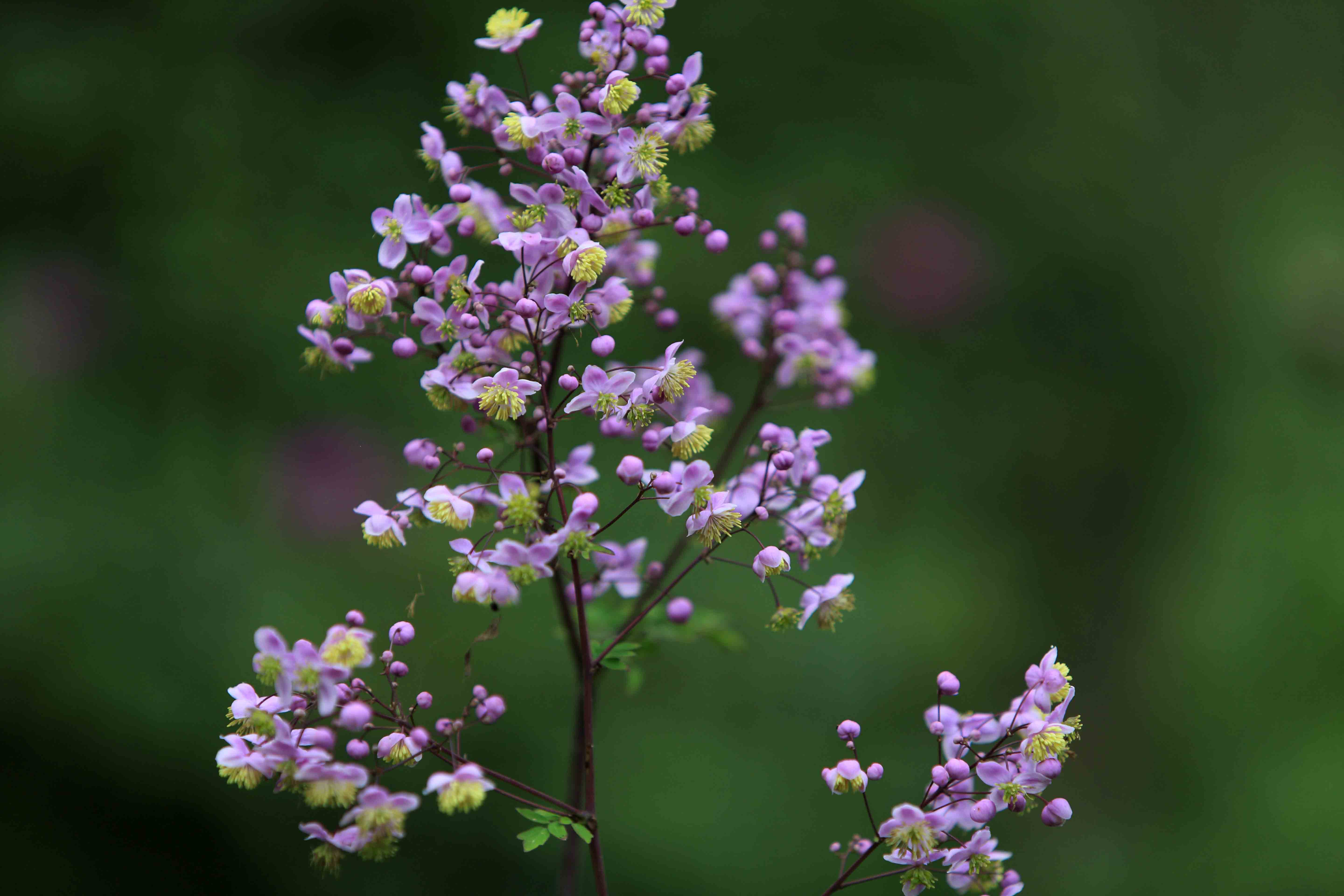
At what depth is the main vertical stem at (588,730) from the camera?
135cm

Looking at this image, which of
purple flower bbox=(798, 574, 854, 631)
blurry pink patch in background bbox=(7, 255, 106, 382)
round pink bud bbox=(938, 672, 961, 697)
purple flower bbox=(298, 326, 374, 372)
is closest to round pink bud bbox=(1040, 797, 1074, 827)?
round pink bud bbox=(938, 672, 961, 697)

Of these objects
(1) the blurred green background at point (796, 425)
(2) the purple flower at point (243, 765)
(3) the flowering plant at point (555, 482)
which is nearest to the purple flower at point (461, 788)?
(3) the flowering plant at point (555, 482)

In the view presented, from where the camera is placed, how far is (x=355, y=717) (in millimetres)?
1148

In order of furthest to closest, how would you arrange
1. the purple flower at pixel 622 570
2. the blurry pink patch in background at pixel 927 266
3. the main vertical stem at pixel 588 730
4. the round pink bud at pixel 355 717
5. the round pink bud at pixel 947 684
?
the blurry pink patch in background at pixel 927 266
the purple flower at pixel 622 570
the round pink bud at pixel 947 684
the main vertical stem at pixel 588 730
the round pink bud at pixel 355 717

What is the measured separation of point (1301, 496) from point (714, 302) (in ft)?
11.5

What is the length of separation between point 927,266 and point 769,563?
10.6ft

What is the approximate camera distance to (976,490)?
13.7 ft

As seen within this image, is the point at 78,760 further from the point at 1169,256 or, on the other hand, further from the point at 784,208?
the point at 1169,256

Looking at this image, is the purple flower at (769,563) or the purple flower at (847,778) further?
the purple flower at (769,563)

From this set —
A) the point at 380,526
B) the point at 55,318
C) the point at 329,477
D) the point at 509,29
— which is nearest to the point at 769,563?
the point at 380,526

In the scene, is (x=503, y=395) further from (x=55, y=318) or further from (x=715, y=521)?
(x=55, y=318)

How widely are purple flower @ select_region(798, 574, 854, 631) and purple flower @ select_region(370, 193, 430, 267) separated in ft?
3.01

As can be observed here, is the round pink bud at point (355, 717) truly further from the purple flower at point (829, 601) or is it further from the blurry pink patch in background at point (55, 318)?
the blurry pink patch in background at point (55, 318)

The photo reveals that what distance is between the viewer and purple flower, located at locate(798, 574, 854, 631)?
159 cm
